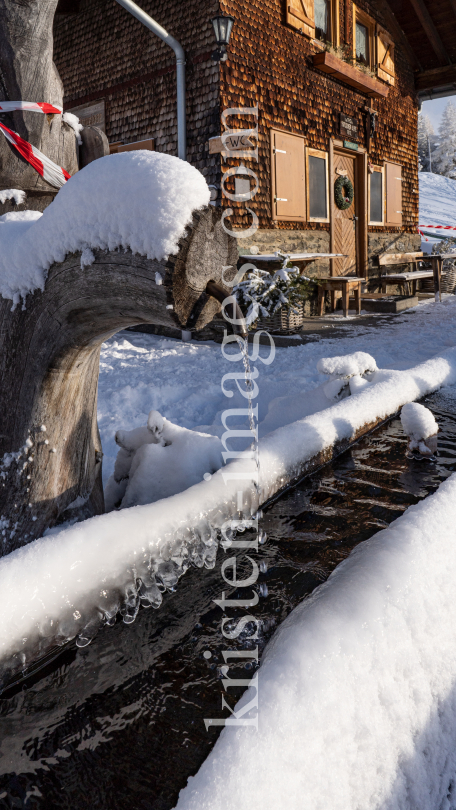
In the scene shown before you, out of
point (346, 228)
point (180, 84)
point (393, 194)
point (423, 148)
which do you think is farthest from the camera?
point (423, 148)

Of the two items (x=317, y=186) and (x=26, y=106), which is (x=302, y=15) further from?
(x=26, y=106)

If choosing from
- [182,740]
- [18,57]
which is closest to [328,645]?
[182,740]

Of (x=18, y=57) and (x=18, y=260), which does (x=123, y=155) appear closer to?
(x=18, y=260)

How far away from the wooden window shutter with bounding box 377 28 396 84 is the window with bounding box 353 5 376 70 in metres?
0.17

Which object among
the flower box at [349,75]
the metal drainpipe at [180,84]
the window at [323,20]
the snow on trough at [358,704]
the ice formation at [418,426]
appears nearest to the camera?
the snow on trough at [358,704]

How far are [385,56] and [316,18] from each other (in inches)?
103

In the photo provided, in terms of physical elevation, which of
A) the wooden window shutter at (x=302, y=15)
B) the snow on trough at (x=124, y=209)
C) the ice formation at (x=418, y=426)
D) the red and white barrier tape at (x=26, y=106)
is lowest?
the ice formation at (x=418, y=426)

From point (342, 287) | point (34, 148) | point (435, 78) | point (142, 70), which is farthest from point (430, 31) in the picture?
point (34, 148)

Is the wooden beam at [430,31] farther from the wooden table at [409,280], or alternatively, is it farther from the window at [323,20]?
the wooden table at [409,280]

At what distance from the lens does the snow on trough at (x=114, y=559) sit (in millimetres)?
1439

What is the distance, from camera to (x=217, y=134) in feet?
25.2

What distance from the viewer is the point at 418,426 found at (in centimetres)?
289

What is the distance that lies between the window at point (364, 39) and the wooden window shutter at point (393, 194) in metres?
1.99

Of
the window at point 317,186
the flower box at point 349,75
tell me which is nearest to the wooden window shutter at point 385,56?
the flower box at point 349,75
